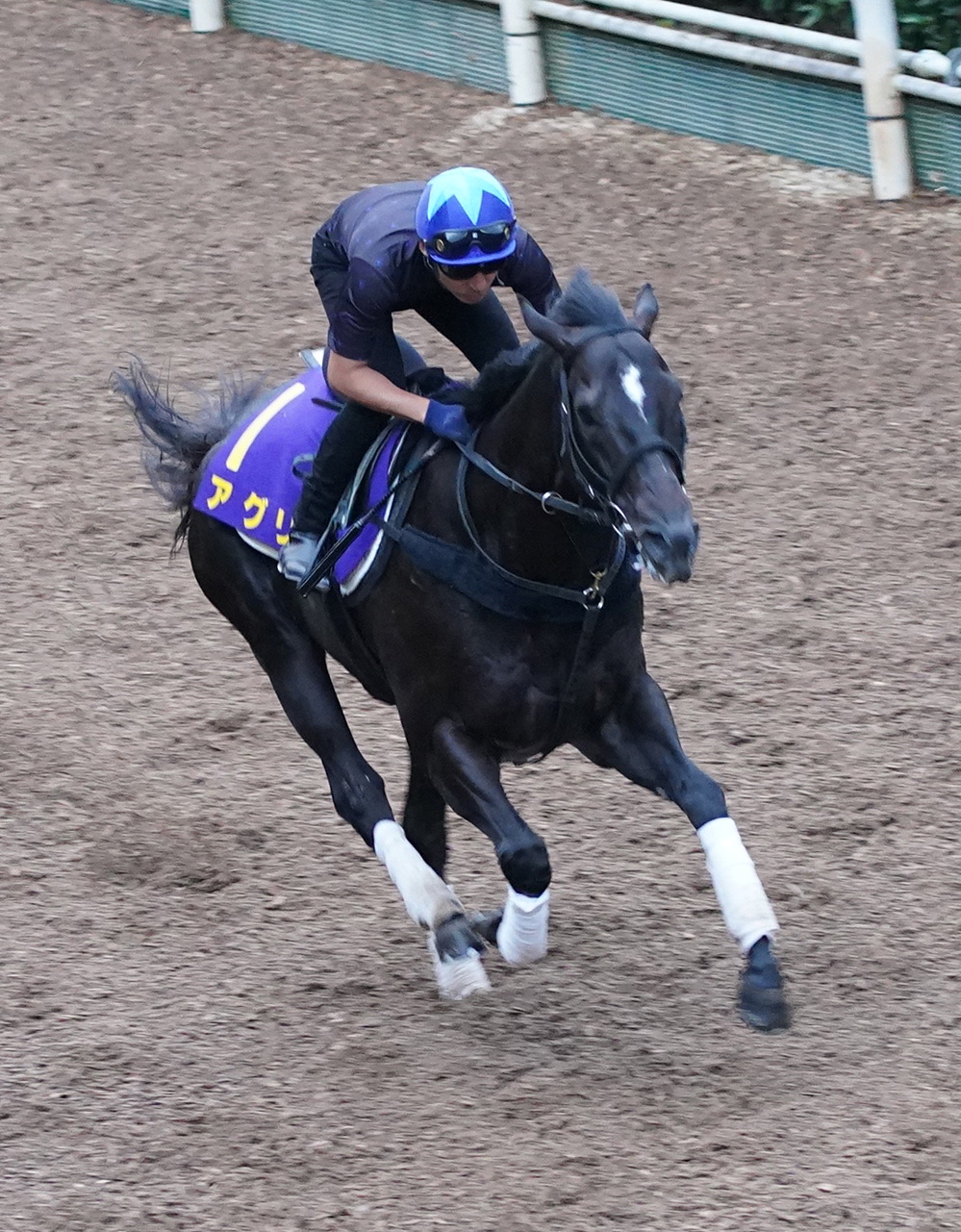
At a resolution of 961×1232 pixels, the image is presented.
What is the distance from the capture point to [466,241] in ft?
14.8

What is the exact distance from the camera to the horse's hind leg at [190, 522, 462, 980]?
5.36 m

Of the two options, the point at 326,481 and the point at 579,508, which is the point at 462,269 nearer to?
the point at 579,508

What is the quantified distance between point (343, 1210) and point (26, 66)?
9.76 m

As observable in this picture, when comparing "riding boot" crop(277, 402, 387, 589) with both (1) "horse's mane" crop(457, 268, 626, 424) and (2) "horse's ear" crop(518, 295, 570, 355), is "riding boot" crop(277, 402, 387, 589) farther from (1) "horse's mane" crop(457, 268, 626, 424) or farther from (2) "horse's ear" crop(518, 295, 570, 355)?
Answer: (2) "horse's ear" crop(518, 295, 570, 355)

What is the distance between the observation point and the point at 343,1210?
13.8 feet

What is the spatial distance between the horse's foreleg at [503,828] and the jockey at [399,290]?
2.44 ft

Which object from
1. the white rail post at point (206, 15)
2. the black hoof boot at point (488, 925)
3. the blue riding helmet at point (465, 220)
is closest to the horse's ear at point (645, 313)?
the blue riding helmet at point (465, 220)

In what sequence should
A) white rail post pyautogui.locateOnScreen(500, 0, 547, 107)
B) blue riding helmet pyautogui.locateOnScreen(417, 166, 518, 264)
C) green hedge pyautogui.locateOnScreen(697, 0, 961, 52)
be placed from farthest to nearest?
white rail post pyautogui.locateOnScreen(500, 0, 547, 107) < green hedge pyautogui.locateOnScreen(697, 0, 961, 52) < blue riding helmet pyautogui.locateOnScreen(417, 166, 518, 264)

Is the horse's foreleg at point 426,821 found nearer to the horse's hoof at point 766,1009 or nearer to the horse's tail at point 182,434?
the horse's hoof at point 766,1009

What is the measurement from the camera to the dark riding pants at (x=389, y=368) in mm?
5051

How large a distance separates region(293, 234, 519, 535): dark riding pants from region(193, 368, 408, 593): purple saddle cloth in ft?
0.60

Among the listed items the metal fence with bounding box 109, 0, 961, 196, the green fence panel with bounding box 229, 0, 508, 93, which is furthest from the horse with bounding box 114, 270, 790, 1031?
the green fence panel with bounding box 229, 0, 508, 93

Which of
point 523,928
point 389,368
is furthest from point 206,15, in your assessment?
point 523,928

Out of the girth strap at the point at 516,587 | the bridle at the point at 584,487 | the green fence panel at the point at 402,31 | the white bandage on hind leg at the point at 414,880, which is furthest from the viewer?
the green fence panel at the point at 402,31
